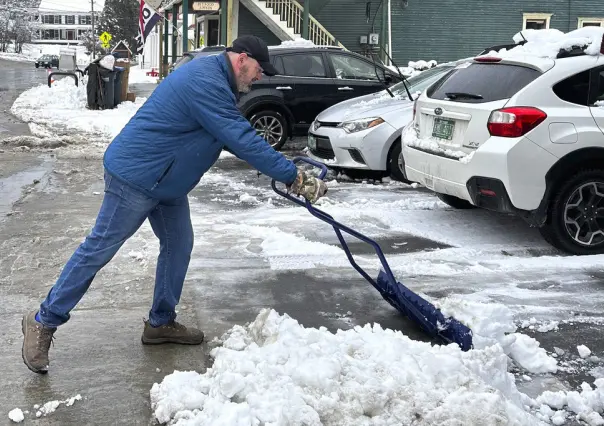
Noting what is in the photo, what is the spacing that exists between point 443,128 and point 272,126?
5.70m

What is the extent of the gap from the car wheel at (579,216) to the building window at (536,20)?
20987mm

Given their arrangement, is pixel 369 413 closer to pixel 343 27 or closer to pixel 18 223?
pixel 18 223

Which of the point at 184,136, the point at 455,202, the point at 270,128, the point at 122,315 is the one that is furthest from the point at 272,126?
the point at 184,136

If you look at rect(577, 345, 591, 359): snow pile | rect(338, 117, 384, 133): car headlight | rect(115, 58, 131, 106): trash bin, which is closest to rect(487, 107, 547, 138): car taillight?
rect(577, 345, 591, 359): snow pile

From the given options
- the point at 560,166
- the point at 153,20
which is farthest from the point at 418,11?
the point at 560,166

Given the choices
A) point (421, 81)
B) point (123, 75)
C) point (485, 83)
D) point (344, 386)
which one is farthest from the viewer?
point (123, 75)

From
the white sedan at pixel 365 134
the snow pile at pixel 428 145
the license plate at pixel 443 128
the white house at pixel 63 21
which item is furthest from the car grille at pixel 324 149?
the white house at pixel 63 21

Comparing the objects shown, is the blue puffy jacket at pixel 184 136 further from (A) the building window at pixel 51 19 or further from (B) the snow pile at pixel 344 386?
(A) the building window at pixel 51 19

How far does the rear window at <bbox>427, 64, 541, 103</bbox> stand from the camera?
6031 mm

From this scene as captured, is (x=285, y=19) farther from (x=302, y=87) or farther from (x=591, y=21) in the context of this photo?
Result: (x=302, y=87)

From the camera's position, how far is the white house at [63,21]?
423 feet

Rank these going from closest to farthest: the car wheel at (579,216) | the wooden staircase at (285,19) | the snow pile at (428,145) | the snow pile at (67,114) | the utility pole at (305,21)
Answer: the car wheel at (579,216)
the snow pile at (428,145)
the snow pile at (67,114)
the utility pole at (305,21)
the wooden staircase at (285,19)

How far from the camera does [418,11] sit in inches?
988

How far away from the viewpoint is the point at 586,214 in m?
6.08
